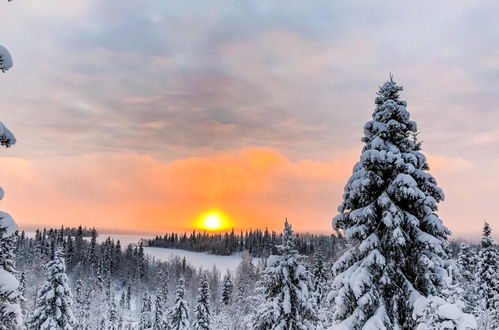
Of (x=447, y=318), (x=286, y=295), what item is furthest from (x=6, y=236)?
(x=286, y=295)

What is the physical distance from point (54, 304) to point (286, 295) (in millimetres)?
18899

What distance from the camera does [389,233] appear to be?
12523 millimetres

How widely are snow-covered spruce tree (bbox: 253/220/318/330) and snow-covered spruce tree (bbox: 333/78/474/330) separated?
6550 mm

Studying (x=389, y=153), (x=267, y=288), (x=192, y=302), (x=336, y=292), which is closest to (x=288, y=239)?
(x=267, y=288)

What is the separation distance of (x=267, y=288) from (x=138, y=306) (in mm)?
122800

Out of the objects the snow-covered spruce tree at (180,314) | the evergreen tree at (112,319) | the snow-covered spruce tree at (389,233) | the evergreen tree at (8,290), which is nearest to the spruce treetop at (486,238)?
the snow-covered spruce tree at (180,314)

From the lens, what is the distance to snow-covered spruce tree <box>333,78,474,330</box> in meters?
12.1

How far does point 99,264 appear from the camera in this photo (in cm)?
13312

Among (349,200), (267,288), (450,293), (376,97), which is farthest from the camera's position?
(267,288)

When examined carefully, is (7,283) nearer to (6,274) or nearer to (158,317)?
(6,274)

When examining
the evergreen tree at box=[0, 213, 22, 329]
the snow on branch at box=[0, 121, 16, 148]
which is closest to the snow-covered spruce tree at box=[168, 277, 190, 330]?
the evergreen tree at box=[0, 213, 22, 329]

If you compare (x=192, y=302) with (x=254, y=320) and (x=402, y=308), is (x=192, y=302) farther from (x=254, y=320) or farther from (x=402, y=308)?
(x=402, y=308)

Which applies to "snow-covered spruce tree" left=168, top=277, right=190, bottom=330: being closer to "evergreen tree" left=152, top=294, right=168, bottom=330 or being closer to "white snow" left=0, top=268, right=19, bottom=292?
"evergreen tree" left=152, top=294, right=168, bottom=330

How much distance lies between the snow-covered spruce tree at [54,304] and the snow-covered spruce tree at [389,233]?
77.3ft
